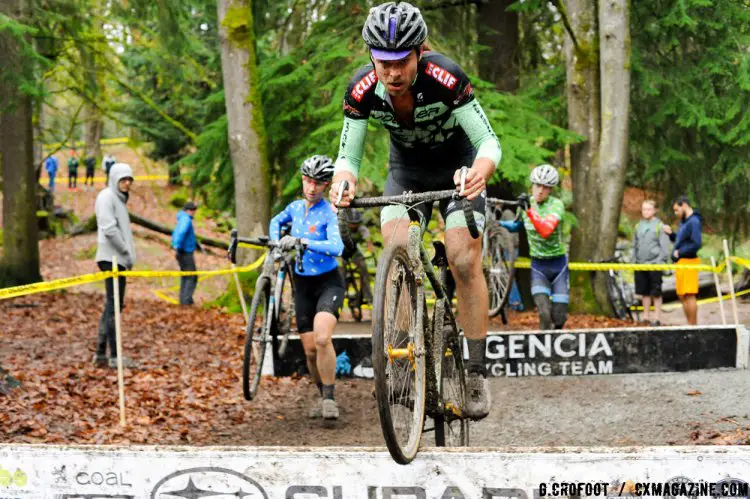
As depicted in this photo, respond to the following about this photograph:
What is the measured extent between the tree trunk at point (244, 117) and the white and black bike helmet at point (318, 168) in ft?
22.0

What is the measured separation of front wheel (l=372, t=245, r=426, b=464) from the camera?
4141 millimetres

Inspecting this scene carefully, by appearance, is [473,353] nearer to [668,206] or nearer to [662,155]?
[662,155]

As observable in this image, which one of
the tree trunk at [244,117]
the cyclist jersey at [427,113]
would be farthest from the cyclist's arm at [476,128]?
the tree trunk at [244,117]

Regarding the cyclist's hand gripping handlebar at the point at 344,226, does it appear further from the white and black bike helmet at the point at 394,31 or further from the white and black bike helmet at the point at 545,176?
the white and black bike helmet at the point at 545,176

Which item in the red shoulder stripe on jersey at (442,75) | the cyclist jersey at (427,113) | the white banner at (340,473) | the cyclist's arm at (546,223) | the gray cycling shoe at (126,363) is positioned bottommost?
the white banner at (340,473)

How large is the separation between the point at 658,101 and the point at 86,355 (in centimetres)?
1069

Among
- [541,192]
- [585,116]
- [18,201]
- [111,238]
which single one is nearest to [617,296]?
[585,116]

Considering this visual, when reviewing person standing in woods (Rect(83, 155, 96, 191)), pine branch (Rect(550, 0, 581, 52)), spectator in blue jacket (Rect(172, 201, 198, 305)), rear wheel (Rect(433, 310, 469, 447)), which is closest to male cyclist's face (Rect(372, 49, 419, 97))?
rear wheel (Rect(433, 310, 469, 447))

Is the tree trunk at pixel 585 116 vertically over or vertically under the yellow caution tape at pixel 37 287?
over

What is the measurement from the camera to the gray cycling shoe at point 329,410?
8234mm

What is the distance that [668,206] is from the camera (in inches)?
701

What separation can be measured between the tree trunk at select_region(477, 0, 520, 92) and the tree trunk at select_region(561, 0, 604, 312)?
142cm

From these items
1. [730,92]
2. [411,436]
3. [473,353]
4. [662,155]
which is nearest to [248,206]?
[662,155]

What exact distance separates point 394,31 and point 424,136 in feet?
2.68
